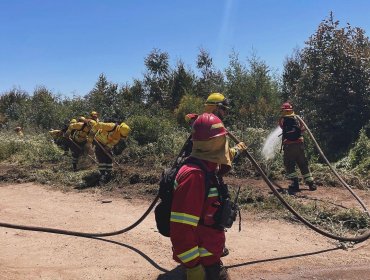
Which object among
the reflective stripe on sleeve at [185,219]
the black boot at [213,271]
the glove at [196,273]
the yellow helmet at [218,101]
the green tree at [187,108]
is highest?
the green tree at [187,108]

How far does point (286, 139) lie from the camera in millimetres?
9859

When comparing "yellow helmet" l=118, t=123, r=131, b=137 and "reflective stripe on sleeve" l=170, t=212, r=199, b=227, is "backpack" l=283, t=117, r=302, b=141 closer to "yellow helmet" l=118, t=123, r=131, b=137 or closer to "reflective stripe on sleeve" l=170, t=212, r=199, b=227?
"yellow helmet" l=118, t=123, r=131, b=137

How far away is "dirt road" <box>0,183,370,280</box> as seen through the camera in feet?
16.4

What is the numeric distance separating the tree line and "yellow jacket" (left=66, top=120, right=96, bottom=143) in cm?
83

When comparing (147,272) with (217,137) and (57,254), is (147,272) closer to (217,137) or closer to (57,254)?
(57,254)

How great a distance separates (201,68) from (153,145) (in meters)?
13.4

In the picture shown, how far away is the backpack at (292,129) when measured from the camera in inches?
384

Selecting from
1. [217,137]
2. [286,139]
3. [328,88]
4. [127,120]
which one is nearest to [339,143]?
[328,88]

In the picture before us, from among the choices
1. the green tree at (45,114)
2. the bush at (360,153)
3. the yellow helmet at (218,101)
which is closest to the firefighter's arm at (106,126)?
the yellow helmet at (218,101)

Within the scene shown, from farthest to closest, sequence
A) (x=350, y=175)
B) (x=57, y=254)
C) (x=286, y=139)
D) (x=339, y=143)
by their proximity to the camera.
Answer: (x=339, y=143) → (x=350, y=175) → (x=286, y=139) → (x=57, y=254)

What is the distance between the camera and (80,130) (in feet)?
41.6

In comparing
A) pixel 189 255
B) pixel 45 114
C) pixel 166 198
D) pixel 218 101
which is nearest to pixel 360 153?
pixel 218 101

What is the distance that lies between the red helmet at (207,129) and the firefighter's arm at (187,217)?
339mm

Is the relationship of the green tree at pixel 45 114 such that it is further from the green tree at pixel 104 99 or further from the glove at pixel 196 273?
the glove at pixel 196 273
